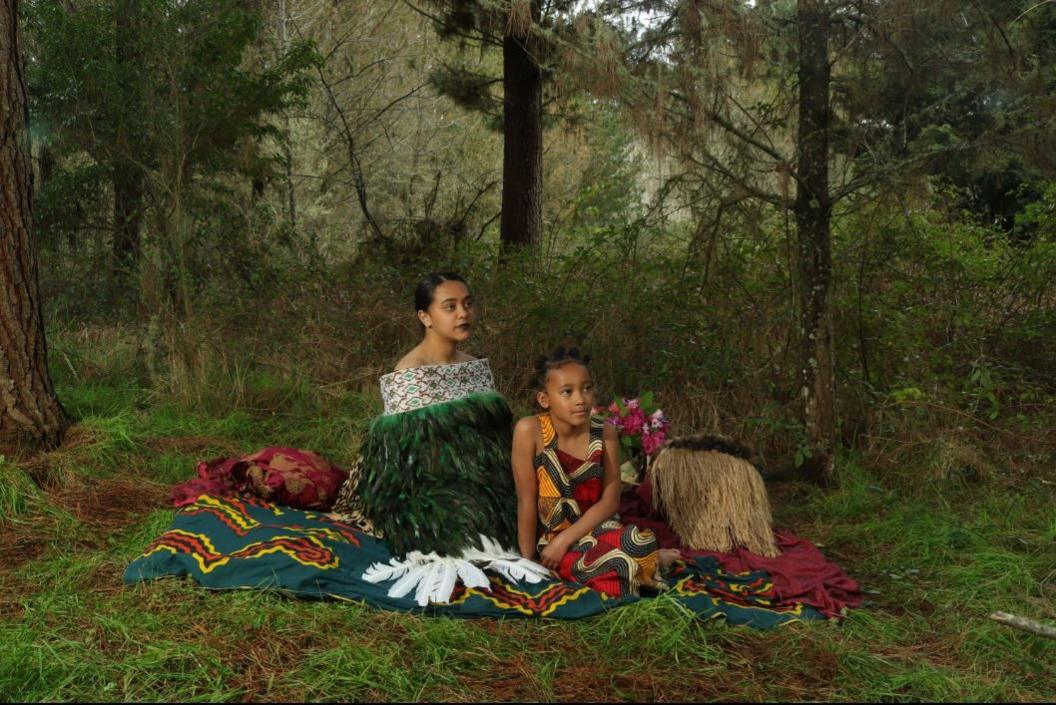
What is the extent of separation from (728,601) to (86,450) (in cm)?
327

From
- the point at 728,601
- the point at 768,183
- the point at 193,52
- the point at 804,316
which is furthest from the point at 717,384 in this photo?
the point at 193,52

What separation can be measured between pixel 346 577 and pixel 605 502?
99 cm

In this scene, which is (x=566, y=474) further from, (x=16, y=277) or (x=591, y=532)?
(x=16, y=277)

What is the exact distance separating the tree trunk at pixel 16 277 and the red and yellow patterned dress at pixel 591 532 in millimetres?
2702

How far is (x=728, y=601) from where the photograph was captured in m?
3.35

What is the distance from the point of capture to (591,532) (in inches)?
141

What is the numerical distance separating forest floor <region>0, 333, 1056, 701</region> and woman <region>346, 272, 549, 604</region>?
45 centimetres

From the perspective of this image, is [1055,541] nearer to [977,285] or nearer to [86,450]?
[977,285]

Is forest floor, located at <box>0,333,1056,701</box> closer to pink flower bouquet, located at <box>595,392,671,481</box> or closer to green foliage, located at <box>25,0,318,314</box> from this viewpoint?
pink flower bouquet, located at <box>595,392,671,481</box>

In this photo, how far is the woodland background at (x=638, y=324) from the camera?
2.95 metres

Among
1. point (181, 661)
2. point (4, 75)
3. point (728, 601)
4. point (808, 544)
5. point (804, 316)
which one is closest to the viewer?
point (181, 661)

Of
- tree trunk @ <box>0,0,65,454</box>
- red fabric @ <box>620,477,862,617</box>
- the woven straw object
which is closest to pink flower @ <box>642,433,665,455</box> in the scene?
red fabric @ <box>620,477,862,617</box>

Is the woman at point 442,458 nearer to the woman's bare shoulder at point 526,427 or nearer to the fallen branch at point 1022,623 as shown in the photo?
the woman's bare shoulder at point 526,427

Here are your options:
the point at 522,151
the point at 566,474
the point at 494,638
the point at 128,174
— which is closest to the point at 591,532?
the point at 566,474
